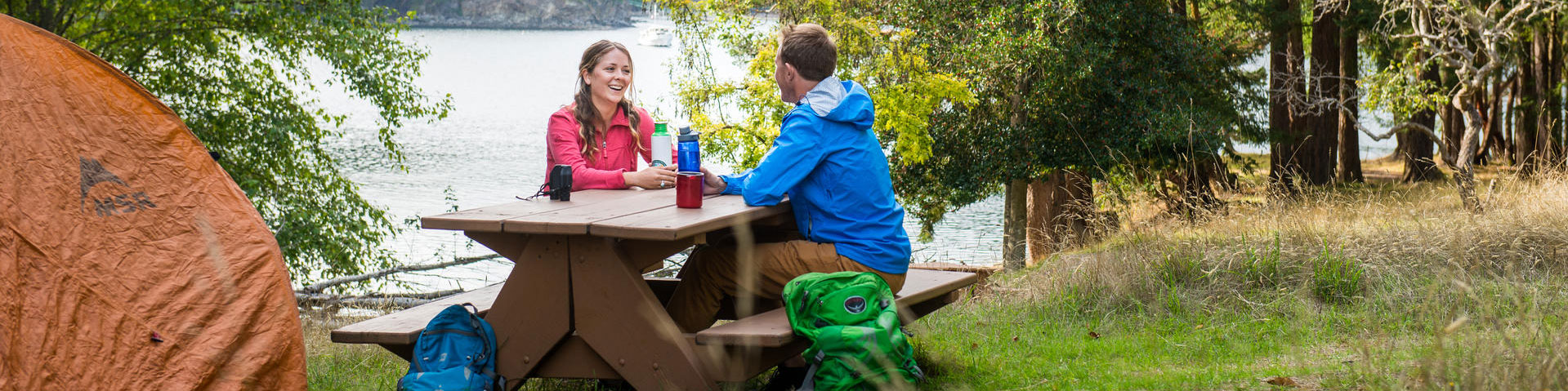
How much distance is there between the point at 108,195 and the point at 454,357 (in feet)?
3.79

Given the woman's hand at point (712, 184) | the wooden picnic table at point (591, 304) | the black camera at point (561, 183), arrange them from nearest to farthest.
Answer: the wooden picnic table at point (591, 304), the black camera at point (561, 183), the woman's hand at point (712, 184)

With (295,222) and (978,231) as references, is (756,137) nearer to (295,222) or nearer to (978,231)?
(295,222)

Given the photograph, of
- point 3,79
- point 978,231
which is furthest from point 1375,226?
point 978,231

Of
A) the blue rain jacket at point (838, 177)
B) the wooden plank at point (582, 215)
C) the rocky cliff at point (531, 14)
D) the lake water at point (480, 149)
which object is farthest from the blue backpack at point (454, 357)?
the rocky cliff at point (531, 14)

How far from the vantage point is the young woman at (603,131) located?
14.9ft

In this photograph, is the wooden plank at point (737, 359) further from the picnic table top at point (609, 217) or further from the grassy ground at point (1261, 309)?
the grassy ground at point (1261, 309)

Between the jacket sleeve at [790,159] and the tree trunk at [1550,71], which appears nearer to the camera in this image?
the jacket sleeve at [790,159]

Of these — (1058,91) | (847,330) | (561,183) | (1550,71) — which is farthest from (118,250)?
(1550,71)

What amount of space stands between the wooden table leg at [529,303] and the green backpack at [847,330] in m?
0.68

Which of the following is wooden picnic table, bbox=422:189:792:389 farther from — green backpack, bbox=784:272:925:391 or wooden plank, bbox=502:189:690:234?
green backpack, bbox=784:272:925:391

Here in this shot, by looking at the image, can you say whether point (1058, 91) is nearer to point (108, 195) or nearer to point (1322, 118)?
point (1322, 118)

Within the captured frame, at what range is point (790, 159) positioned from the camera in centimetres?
372

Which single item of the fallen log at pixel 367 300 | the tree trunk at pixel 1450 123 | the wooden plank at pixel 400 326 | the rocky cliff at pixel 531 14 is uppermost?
the rocky cliff at pixel 531 14

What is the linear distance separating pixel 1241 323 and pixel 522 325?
9.71 feet
